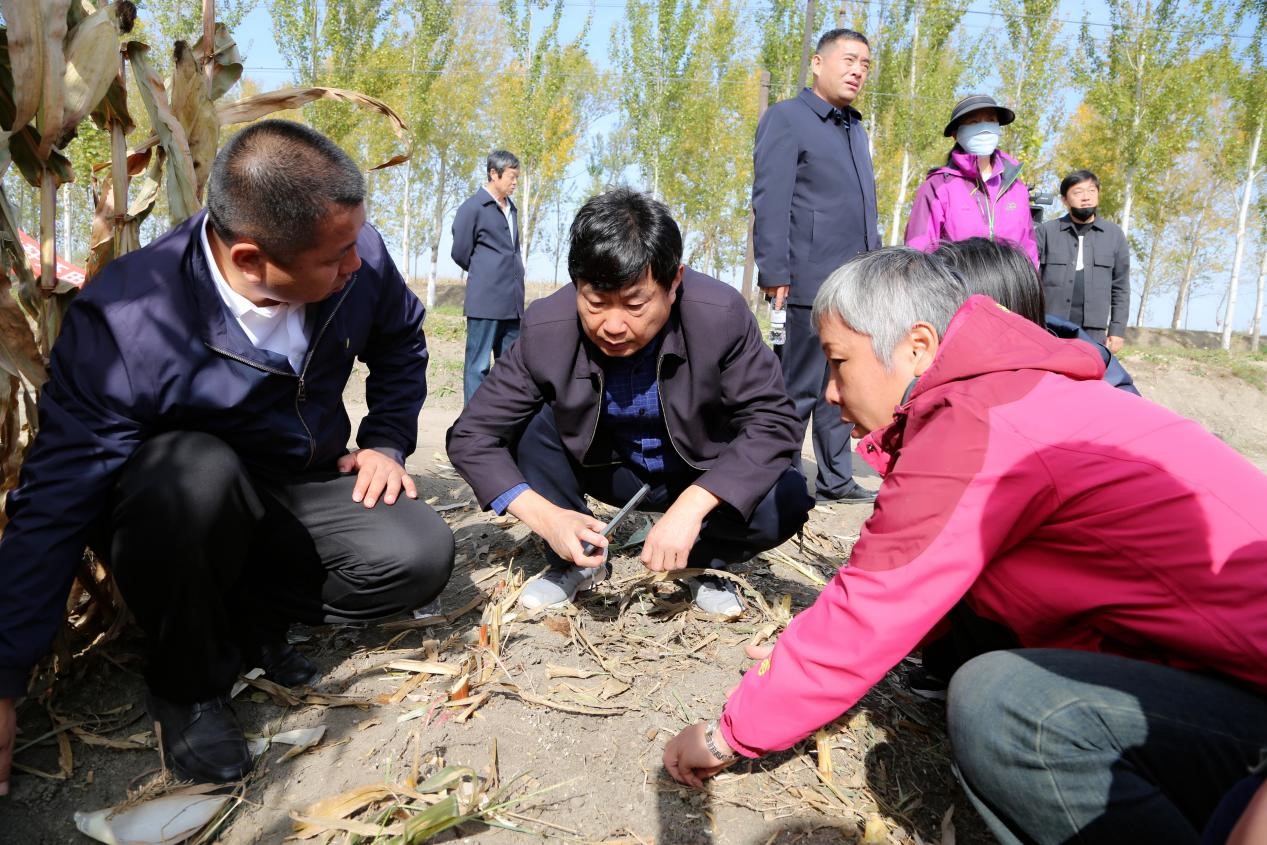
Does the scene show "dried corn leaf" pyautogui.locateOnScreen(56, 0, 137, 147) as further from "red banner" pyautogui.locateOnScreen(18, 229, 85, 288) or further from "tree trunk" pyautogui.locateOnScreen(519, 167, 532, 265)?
"tree trunk" pyautogui.locateOnScreen(519, 167, 532, 265)

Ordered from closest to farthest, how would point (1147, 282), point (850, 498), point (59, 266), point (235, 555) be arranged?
point (235, 555), point (59, 266), point (850, 498), point (1147, 282)

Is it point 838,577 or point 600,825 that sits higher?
point 838,577

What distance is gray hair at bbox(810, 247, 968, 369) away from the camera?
1.74 meters

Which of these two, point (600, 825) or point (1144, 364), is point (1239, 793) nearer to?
point (600, 825)

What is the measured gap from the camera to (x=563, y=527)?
93.8 inches

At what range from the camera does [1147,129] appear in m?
19.0

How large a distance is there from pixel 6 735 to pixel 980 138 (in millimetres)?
4625

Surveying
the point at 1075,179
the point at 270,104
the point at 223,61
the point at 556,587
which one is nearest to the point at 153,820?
the point at 556,587

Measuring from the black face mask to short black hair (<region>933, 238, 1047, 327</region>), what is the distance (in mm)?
5061

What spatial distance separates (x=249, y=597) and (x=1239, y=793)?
2.24 metres

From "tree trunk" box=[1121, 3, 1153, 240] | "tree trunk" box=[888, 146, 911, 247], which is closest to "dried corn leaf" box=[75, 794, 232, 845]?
"tree trunk" box=[1121, 3, 1153, 240]

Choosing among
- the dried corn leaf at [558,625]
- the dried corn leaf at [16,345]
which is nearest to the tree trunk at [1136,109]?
the dried corn leaf at [558,625]

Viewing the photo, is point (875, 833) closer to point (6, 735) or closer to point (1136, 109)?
point (6, 735)

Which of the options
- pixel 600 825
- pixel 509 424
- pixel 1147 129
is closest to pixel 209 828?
pixel 600 825
